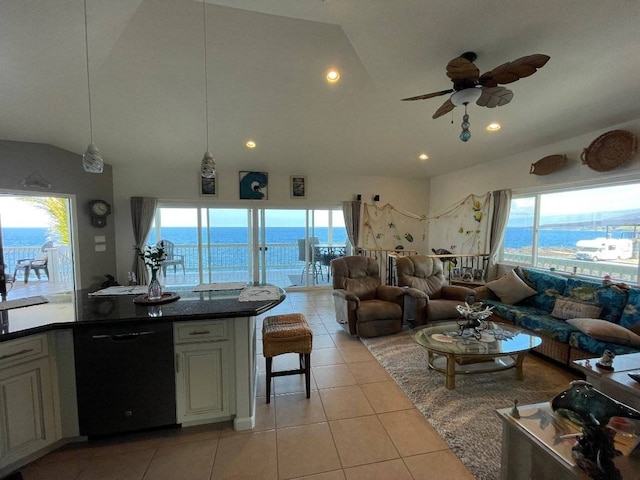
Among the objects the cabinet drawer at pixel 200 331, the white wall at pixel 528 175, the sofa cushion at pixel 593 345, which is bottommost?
the sofa cushion at pixel 593 345

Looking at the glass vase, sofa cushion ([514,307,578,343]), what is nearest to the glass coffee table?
sofa cushion ([514,307,578,343])

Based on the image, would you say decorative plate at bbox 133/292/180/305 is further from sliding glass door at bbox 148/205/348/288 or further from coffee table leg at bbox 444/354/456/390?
sliding glass door at bbox 148/205/348/288

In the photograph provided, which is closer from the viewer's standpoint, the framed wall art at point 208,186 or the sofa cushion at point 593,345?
the sofa cushion at point 593,345

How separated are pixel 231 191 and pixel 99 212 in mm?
2339

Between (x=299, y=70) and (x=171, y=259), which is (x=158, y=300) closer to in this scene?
(x=299, y=70)

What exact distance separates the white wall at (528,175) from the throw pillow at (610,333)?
1.90m

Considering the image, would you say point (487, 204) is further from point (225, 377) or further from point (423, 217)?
point (225, 377)

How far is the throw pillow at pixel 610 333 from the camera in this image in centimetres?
239

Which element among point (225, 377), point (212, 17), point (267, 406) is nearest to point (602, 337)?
point (267, 406)

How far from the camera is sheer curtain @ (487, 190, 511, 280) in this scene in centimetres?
467

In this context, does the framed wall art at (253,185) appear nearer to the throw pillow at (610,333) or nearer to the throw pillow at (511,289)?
the throw pillow at (511,289)

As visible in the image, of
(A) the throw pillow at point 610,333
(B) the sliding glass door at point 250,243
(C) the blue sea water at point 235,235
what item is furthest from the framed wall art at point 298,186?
(A) the throw pillow at point 610,333

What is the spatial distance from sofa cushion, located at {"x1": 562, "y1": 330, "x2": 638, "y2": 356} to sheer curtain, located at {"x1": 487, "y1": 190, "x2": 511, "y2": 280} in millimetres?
2293

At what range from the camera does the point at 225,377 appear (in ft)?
6.61
